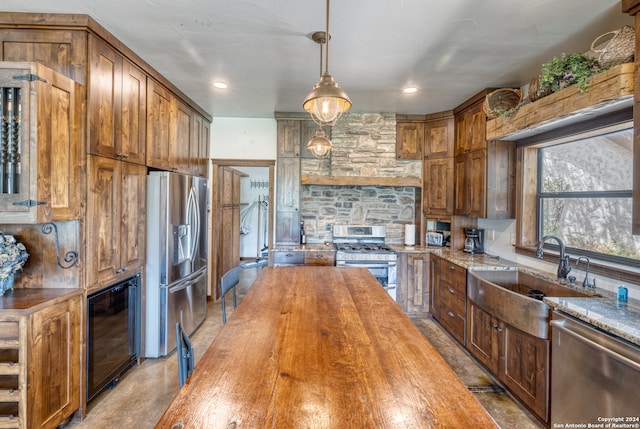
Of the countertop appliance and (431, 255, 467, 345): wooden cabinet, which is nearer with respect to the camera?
the countertop appliance

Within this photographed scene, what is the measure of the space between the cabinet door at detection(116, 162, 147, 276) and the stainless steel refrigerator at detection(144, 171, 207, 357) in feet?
0.21

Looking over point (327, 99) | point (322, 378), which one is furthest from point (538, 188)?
point (322, 378)

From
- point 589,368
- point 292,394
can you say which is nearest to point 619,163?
point 589,368

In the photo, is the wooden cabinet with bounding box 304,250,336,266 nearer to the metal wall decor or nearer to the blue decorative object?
the metal wall decor

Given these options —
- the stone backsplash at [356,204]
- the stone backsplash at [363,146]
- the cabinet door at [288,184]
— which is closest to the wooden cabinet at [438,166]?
the stone backsplash at [356,204]

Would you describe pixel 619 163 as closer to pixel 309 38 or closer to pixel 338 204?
pixel 309 38

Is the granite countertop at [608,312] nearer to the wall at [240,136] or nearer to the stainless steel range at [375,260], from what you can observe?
the stainless steel range at [375,260]

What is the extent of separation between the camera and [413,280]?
4016 mm

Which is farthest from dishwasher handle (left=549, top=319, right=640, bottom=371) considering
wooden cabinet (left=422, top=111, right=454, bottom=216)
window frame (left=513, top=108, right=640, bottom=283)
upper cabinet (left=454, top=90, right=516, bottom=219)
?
wooden cabinet (left=422, top=111, right=454, bottom=216)

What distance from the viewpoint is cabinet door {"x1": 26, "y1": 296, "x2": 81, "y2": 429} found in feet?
5.68

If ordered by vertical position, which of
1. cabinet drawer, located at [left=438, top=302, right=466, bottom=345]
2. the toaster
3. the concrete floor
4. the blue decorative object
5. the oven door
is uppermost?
the toaster

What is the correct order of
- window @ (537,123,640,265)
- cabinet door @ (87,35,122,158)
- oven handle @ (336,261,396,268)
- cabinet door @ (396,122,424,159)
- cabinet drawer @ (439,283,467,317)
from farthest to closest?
cabinet door @ (396,122,424,159), oven handle @ (336,261,396,268), cabinet drawer @ (439,283,467,317), window @ (537,123,640,265), cabinet door @ (87,35,122,158)

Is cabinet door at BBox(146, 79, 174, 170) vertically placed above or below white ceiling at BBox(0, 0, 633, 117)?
below

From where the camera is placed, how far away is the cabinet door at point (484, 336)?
2525mm
